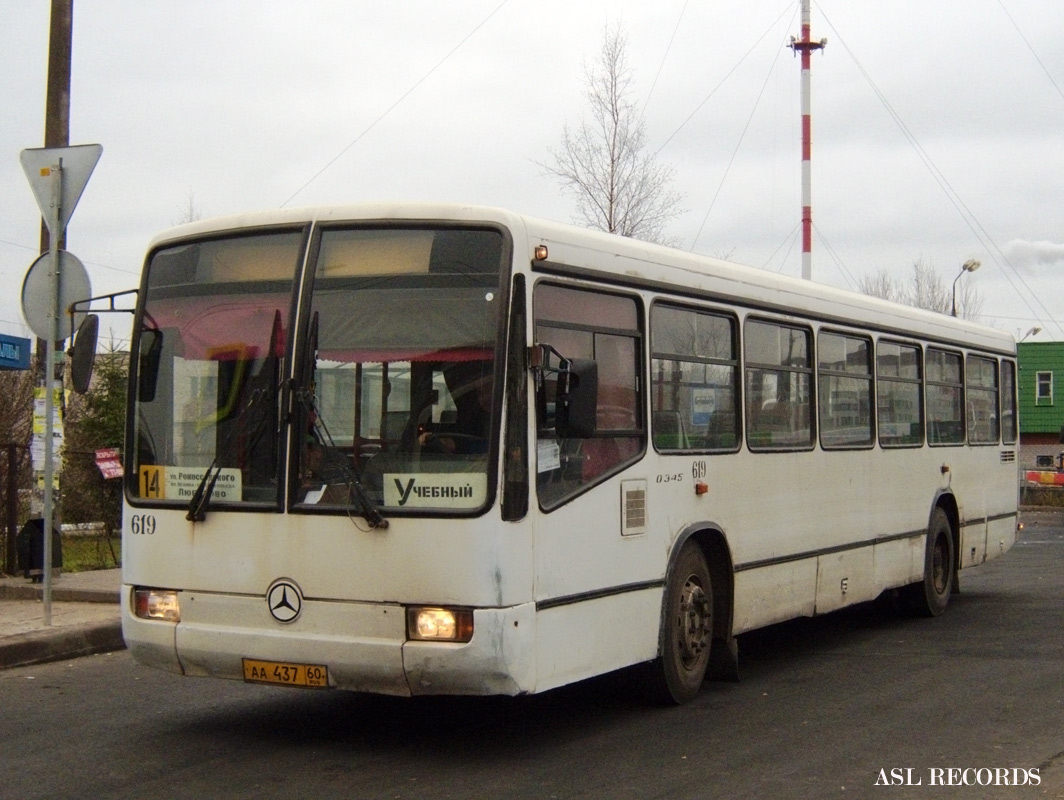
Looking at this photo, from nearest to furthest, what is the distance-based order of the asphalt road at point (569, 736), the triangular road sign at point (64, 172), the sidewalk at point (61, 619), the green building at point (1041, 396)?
the asphalt road at point (569, 736) < the sidewalk at point (61, 619) < the triangular road sign at point (64, 172) < the green building at point (1041, 396)

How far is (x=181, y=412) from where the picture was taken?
301 inches

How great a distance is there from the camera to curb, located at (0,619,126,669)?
10.3m

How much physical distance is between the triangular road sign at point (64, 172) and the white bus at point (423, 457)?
358 centimetres

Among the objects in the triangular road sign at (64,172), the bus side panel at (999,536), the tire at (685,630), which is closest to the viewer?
the tire at (685,630)

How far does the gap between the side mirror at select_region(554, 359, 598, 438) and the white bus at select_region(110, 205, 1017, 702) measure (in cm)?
1

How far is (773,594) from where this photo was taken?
388 inches

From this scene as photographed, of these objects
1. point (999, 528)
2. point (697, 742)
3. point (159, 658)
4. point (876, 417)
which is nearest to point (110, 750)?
point (159, 658)

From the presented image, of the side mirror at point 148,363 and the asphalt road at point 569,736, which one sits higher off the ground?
the side mirror at point 148,363

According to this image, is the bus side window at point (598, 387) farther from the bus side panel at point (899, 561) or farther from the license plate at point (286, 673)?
the bus side panel at point (899, 561)

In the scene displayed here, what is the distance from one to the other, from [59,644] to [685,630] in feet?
16.5

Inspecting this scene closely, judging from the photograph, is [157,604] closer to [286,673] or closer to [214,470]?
[214,470]

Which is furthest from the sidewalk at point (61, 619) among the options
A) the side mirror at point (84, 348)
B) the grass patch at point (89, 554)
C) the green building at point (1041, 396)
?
the green building at point (1041, 396)

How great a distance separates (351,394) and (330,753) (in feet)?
6.26
